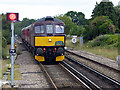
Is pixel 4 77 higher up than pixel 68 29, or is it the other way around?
pixel 68 29

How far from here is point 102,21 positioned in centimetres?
2995

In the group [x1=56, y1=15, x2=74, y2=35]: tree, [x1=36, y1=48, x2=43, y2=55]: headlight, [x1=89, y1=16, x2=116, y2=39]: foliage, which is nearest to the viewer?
[x1=36, y1=48, x2=43, y2=55]: headlight

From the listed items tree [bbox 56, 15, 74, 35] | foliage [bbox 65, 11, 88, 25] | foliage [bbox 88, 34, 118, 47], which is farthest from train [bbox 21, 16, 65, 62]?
foliage [bbox 65, 11, 88, 25]

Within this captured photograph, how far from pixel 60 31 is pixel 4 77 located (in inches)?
218

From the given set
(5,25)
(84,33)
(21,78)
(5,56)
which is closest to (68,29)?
(84,33)

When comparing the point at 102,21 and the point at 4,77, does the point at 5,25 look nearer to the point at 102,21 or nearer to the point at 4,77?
the point at 102,21

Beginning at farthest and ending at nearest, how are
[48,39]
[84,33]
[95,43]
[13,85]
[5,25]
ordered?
[84,33]
[5,25]
[95,43]
[48,39]
[13,85]

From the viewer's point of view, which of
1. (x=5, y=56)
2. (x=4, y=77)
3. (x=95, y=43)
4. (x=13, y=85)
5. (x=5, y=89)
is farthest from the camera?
(x=95, y=43)

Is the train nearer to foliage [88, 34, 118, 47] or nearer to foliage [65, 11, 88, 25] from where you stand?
foliage [88, 34, 118, 47]

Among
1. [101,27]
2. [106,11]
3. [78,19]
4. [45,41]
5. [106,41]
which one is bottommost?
[106,41]

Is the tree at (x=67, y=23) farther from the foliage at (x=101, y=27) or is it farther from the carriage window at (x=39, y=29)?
the carriage window at (x=39, y=29)

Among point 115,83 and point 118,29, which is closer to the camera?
point 115,83

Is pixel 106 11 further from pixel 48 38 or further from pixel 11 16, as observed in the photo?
pixel 11 16

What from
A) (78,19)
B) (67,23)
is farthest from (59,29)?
(78,19)
